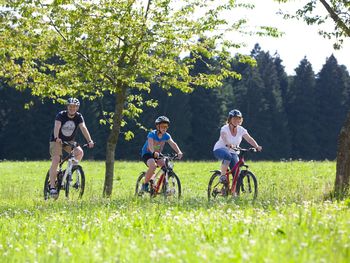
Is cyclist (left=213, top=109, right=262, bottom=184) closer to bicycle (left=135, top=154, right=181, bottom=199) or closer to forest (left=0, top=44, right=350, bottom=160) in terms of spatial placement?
bicycle (left=135, top=154, right=181, bottom=199)

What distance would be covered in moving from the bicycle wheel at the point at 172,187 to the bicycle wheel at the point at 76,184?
1916 mm

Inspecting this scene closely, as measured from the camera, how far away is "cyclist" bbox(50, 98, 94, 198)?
42.3ft

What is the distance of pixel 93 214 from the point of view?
845 centimetres

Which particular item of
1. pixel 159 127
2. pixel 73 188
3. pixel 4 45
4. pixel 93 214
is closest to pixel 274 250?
pixel 93 214

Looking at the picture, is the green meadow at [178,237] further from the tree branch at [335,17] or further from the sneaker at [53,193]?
the tree branch at [335,17]

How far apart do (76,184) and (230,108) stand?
59.7 m

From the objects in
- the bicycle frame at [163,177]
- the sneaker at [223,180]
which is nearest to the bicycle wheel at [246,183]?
the sneaker at [223,180]

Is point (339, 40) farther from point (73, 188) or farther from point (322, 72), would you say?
point (322, 72)

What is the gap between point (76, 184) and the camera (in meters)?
13.4

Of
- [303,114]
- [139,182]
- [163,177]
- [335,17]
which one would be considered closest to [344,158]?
[335,17]

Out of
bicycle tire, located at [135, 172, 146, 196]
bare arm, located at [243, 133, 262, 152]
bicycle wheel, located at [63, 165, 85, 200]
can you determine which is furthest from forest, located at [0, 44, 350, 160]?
bare arm, located at [243, 133, 262, 152]

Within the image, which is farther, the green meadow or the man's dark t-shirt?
the man's dark t-shirt

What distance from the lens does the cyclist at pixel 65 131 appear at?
1290cm

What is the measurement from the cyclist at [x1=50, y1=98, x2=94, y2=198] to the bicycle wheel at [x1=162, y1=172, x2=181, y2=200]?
1.89 metres
